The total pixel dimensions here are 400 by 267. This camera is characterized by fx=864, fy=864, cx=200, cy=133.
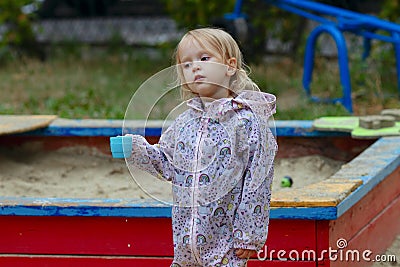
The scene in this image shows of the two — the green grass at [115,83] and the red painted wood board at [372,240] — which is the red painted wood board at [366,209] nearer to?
the red painted wood board at [372,240]

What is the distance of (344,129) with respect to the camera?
4.42m

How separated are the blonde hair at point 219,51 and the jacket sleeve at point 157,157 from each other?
137 millimetres

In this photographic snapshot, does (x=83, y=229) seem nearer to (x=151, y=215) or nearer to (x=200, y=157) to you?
(x=151, y=215)

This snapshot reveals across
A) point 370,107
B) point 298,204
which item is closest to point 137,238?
point 298,204

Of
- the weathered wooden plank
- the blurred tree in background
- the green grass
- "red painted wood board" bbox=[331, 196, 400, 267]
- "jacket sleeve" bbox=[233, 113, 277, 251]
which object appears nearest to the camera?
"jacket sleeve" bbox=[233, 113, 277, 251]

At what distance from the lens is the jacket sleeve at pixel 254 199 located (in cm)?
236

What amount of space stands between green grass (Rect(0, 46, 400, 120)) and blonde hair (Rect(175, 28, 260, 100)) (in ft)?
10.5

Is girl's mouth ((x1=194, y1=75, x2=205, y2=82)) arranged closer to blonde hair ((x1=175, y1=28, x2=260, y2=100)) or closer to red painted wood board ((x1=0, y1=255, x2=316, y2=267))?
blonde hair ((x1=175, y1=28, x2=260, y2=100))

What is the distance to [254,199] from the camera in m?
2.36

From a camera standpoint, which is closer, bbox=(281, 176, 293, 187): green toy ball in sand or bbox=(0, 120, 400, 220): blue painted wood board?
bbox=(0, 120, 400, 220): blue painted wood board

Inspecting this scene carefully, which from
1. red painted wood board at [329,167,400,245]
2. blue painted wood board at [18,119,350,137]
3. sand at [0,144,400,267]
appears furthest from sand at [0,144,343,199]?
red painted wood board at [329,167,400,245]

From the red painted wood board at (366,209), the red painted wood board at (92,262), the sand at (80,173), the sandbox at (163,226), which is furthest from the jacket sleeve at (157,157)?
the sand at (80,173)

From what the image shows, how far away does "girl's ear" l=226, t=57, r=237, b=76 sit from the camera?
2447mm

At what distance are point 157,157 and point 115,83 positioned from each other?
514 cm
